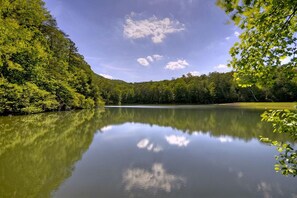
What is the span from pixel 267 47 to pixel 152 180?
3.42 meters

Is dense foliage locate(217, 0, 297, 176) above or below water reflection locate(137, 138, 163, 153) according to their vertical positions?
above

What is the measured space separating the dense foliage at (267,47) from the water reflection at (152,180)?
→ 238cm

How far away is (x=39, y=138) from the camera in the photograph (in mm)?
9930

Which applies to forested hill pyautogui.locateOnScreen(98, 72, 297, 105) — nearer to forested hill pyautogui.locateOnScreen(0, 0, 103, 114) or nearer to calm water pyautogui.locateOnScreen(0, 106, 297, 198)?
forested hill pyautogui.locateOnScreen(0, 0, 103, 114)

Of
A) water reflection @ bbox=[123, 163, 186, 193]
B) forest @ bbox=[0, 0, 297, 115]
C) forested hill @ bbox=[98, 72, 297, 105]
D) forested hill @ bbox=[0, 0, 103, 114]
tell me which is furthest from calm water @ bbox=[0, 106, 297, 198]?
forested hill @ bbox=[98, 72, 297, 105]

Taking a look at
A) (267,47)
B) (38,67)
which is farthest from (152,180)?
(38,67)

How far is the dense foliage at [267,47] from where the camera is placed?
2676 mm

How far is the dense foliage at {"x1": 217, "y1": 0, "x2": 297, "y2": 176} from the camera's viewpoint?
2676 mm

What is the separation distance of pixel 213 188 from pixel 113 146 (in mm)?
5152

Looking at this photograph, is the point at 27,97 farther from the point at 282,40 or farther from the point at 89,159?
the point at 282,40

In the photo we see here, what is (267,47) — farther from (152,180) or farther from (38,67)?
(38,67)

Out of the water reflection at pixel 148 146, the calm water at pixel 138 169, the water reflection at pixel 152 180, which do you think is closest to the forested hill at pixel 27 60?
the calm water at pixel 138 169

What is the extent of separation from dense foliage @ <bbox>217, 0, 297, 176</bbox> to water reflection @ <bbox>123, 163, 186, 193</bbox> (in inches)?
93.7

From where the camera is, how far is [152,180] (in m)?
4.94
